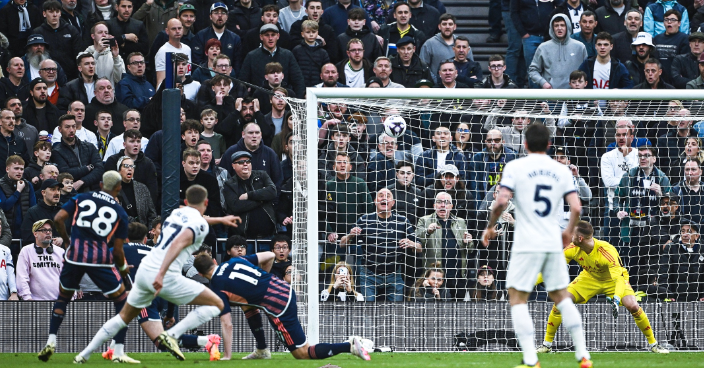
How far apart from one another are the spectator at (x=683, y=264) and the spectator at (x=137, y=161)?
687cm

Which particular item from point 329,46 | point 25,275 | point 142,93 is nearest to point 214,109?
point 142,93

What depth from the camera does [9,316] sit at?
36.7ft

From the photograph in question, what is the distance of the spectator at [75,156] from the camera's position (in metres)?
12.9

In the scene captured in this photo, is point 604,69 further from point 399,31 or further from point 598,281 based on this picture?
point 598,281

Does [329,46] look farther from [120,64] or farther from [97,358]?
[97,358]

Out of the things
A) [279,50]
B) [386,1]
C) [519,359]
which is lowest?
[519,359]

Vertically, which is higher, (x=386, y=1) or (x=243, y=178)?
(x=386, y=1)

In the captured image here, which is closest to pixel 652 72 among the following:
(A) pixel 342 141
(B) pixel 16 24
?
(A) pixel 342 141

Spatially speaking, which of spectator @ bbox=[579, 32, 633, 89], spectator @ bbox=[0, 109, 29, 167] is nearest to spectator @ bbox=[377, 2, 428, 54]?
spectator @ bbox=[579, 32, 633, 89]

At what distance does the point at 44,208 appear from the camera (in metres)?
12.3

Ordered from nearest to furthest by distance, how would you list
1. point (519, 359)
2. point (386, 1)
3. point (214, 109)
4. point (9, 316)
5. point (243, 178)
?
point (519, 359), point (9, 316), point (243, 178), point (214, 109), point (386, 1)

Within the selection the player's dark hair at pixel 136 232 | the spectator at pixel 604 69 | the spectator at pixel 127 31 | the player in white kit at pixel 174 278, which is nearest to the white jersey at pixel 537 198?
the player in white kit at pixel 174 278

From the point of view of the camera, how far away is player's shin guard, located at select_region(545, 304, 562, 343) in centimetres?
1089

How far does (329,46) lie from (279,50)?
1.14 metres
